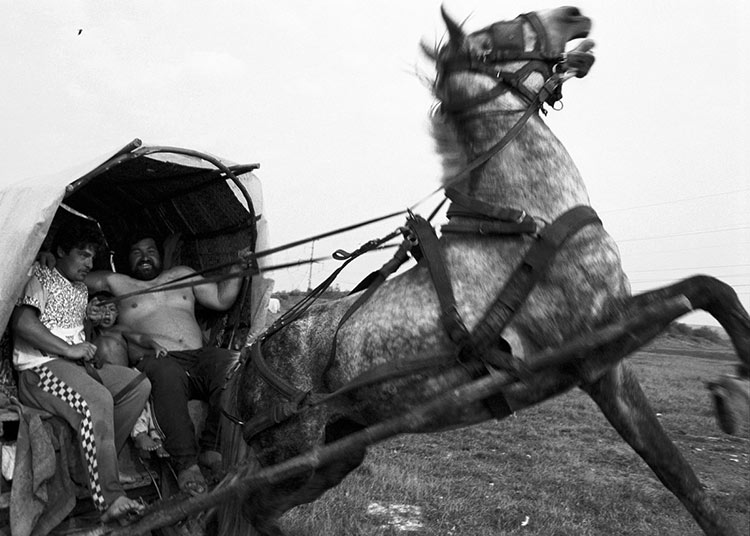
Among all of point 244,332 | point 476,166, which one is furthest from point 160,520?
point 476,166

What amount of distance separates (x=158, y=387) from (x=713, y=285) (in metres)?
3.09

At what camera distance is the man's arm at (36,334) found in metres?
3.71

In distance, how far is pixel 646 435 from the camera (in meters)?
3.01

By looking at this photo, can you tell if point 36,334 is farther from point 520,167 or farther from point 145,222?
point 520,167

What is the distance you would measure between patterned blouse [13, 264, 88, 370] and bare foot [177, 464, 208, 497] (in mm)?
1019

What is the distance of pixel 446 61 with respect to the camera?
10.3 ft

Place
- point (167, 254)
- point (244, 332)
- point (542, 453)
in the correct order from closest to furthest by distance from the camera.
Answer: point (244, 332)
point (167, 254)
point (542, 453)

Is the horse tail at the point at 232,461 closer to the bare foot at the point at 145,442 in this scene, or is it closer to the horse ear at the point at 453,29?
the bare foot at the point at 145,442

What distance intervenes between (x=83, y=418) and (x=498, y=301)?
7.87 ft

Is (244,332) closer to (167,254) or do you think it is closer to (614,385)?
(167,254)

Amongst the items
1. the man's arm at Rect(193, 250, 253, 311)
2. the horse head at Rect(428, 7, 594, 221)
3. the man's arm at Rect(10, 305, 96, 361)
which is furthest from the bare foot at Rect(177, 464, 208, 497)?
the horse head at Rect(428, 7, 594, 221)

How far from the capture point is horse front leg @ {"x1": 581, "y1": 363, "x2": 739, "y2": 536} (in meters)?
2.98

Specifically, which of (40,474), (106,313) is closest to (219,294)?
(106,313)

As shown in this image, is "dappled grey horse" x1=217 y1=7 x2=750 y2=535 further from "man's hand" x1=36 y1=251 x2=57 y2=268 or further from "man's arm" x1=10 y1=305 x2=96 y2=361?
"man's hand" x1=36 y1=251 x2=57 y2=268
